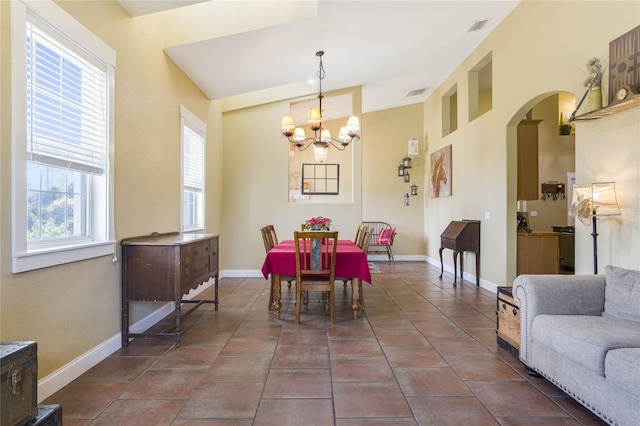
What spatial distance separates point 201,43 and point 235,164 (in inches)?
98.6

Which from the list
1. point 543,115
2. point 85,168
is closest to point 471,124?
point 543,115

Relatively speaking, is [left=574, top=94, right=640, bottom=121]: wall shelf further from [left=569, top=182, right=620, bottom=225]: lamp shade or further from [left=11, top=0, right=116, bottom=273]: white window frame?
[left=11, top=0, right=116, bottom=273]: white window frame

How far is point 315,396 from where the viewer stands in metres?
2.09

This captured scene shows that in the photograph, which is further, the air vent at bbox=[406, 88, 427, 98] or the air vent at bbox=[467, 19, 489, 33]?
the air vent at bbox=[406, 88, 427, 98]

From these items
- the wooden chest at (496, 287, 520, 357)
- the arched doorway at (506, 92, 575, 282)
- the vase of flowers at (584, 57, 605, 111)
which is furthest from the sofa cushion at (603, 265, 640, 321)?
the arched doorway at (506, 92, 575, 282)

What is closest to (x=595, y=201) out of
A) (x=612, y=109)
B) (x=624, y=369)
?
(x=612, y=109)

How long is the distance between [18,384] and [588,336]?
2.69 metres

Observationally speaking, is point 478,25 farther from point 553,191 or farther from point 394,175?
point 394,175

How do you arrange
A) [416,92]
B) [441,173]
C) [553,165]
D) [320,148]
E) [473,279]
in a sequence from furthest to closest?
[416,92], [441,173], [553,165], [473,279], [320,148]

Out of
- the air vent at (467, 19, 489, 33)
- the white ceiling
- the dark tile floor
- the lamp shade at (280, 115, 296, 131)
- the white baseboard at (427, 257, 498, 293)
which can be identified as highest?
the air vent at (467, 19, 489, 33)

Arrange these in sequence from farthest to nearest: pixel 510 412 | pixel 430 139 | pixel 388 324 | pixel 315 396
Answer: pixel 430 139
pixel 388 324
pixel 315 396
pixel 510 412

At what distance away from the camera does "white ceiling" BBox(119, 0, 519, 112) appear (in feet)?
11.9

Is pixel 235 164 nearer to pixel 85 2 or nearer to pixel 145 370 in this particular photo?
pixel 85 2

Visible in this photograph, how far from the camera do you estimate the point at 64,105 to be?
2.23 metres
